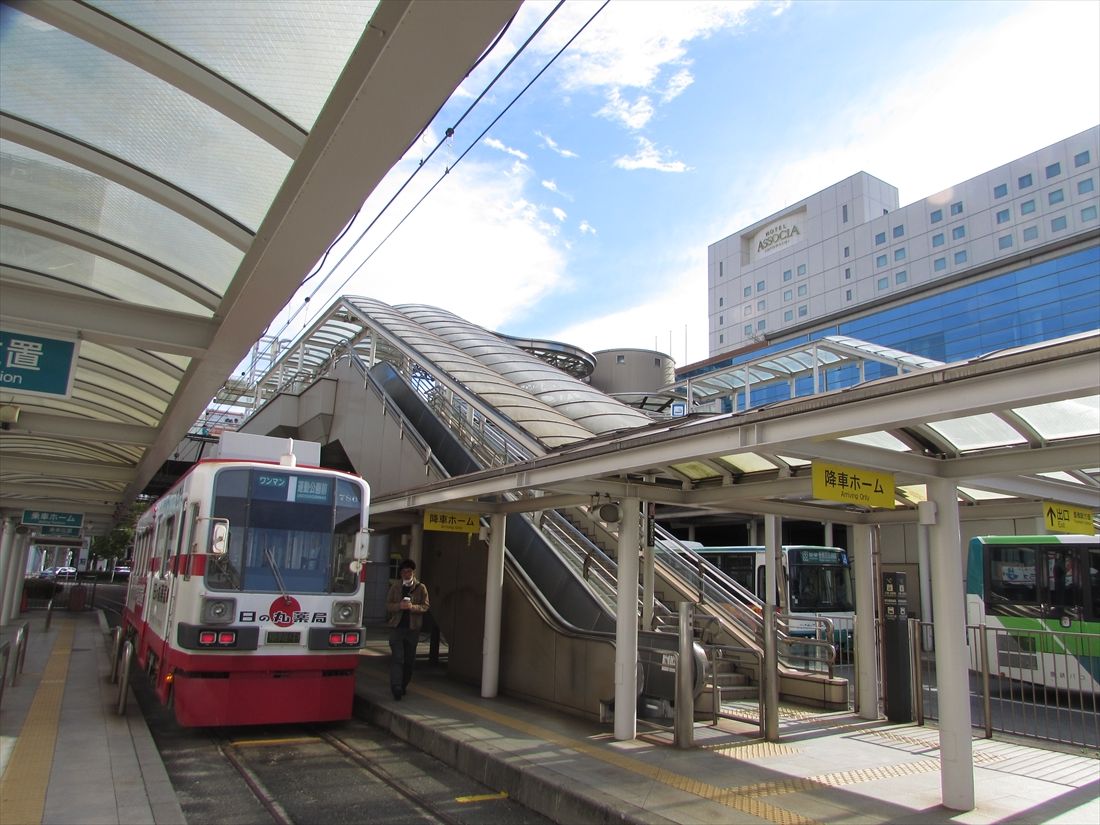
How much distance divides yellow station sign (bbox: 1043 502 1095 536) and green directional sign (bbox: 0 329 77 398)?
902cm

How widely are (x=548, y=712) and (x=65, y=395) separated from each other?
630 centimetres

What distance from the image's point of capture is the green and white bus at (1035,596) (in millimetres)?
12469

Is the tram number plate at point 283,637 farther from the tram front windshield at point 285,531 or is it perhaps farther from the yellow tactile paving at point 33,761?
the yellow tactile paving at point 33,761

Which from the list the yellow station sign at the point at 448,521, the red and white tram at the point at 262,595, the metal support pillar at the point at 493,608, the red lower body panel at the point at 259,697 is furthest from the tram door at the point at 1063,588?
the red lower body panel at the point at 259,697

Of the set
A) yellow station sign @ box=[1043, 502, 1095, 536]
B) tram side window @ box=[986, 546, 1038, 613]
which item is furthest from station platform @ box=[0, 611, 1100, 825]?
tram side window @ box=[986, 546, 1038, 613]

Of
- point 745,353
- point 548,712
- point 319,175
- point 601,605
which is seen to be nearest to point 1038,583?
point 601,605

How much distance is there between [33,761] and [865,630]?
8728 mm

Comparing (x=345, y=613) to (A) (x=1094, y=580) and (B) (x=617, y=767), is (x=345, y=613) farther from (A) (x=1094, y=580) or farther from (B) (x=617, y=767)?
(A) (x=1094, y=580)

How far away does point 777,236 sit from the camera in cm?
7256

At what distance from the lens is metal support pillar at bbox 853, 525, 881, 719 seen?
9.19 metres

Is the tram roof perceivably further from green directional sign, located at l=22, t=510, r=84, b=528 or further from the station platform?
green directional sign, located at l=22, t=510, r=84, b=528

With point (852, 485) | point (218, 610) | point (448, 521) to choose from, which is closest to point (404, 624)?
point (448, 521)

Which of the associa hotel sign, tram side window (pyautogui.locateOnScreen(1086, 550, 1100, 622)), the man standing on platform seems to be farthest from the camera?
the associa hotel sign

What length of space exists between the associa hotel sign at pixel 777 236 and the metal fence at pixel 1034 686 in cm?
6122
